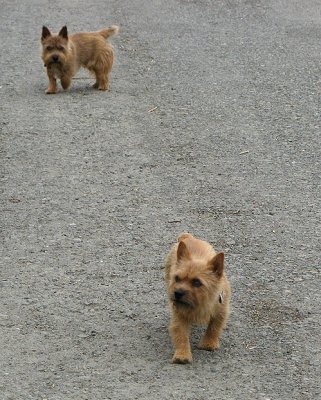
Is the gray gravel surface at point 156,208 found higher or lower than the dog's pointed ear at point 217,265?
lower

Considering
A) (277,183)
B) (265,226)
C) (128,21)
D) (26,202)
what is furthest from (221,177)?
(128,21)

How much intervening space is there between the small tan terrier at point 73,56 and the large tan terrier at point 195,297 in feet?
20.0

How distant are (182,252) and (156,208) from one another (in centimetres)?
251

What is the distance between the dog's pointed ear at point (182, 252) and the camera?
5.91m

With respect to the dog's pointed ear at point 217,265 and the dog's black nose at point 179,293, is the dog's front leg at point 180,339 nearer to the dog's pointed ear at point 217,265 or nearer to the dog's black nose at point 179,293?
the dog's black nose at point 179,293

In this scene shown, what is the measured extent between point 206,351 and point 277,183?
3.29 m

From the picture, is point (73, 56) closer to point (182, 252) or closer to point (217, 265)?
point (182, 252)

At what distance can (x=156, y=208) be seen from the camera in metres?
8.41

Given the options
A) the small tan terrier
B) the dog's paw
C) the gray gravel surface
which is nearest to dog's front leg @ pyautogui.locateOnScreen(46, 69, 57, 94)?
the small tan terrier

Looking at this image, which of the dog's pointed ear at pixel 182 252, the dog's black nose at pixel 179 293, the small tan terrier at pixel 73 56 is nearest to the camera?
the dog's black nose at pixel 179 293

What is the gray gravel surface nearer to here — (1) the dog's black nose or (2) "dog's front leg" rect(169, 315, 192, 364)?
(2) "dog's front leg" rect(169, 315, 192, 364)

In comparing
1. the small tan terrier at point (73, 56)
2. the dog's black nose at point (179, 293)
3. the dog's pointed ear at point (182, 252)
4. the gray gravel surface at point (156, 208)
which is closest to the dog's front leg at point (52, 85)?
the small tan terrier at point (73, 56)

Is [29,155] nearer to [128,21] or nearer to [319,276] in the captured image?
[319,276]

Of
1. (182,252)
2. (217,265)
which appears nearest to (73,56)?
(182,252)
